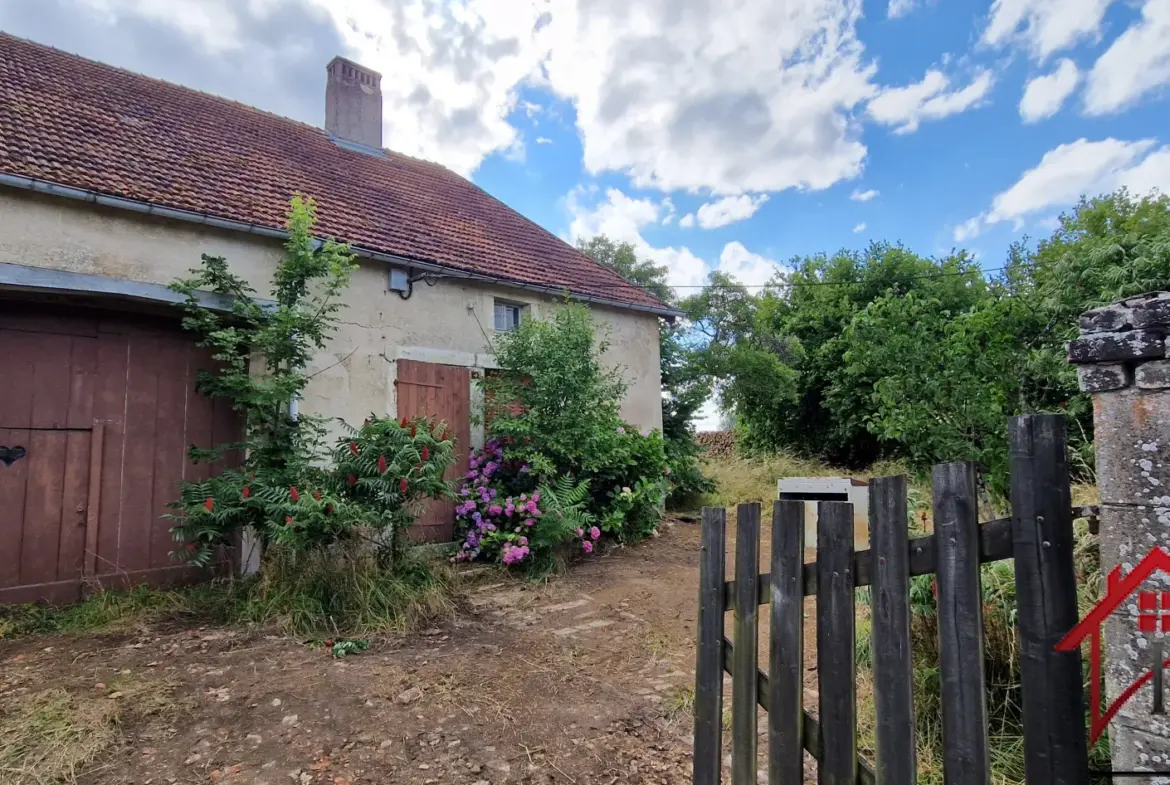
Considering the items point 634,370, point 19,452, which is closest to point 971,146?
point 634,370

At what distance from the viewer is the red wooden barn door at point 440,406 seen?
716 centimetres

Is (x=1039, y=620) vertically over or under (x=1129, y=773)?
over

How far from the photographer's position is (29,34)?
8.03 m

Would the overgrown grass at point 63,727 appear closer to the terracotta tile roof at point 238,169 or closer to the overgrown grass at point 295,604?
the overgrown grass at point 295,604

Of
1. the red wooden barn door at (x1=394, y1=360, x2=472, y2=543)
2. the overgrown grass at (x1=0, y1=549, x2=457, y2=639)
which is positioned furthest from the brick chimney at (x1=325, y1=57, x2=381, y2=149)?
the overgrown grass at (x1=0, y1=549, x2=457, y2=639)

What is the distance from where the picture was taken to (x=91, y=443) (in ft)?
17.9

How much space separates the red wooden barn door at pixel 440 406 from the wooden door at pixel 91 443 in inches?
81.8

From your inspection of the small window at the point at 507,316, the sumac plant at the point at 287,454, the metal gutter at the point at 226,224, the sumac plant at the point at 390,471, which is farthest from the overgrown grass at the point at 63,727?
the small window at the point at 507,316

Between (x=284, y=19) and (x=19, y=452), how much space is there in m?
8.20

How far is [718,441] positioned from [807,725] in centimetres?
1726

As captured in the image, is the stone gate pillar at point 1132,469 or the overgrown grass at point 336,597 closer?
the stone gate pillar at point 1132,469

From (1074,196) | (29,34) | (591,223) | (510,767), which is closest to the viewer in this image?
(510,767)

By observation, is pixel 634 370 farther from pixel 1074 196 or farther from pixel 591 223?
pixel 1074 196

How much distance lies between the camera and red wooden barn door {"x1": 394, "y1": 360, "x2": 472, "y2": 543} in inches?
282
